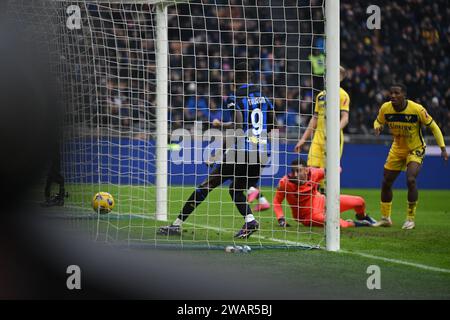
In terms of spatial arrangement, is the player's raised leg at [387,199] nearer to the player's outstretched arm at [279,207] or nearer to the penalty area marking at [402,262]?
the player's outstretched arm at [279,207]

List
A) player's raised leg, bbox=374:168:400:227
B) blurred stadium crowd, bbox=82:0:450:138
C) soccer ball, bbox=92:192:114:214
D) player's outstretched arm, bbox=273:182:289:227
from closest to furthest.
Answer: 1. soccer ball, bbox=92:192:114:214
2. player's outstretched arm, bbox=273:182:289:227
3. player's raised leg, bbox=374:168:400:227
4. blurred stadium crowd, bbox=82:0:450:138

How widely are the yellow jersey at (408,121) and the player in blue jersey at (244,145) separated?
252cm

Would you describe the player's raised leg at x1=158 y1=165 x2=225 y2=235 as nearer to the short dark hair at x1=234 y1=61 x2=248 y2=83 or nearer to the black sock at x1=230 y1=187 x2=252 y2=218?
the black sock at x1=230 y1=187 x2=252 y2=218

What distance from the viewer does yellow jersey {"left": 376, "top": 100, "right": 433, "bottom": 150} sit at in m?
11.3

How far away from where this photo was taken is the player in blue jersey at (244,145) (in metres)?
9.27

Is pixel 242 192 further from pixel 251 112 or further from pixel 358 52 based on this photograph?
pixel 358 52

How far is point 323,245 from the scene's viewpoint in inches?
349

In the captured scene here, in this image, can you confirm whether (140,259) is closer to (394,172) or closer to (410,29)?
(394,172)

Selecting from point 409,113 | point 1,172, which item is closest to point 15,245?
point 1,172

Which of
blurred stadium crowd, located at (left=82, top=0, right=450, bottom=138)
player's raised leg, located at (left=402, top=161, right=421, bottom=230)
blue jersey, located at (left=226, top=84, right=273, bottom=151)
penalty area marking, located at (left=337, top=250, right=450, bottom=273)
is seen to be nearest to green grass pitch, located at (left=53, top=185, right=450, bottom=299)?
penalty area marking, located at (left=337, top=250, right=450, bottom=273)

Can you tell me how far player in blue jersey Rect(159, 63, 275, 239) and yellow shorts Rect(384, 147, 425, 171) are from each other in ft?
9.41

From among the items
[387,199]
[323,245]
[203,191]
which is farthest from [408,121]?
[203,191]
